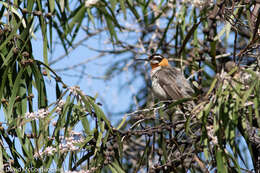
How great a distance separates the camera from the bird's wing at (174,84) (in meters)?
5.75

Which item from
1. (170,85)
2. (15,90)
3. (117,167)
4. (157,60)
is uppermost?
(157,60)

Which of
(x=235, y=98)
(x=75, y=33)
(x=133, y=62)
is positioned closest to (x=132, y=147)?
(x=133, y=62)

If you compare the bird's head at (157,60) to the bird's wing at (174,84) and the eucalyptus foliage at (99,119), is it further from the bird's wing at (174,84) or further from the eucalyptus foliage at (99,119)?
the eucalyptus foliage at (99,119)

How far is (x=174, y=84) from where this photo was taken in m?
→ 5.84

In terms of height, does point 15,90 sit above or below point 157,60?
below

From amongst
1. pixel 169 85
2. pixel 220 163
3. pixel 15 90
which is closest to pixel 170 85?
pixel 169 85

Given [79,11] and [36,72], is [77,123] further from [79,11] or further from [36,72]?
[79,11]

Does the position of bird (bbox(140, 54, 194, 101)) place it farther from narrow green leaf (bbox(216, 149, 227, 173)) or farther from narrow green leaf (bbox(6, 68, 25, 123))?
narrow green leaf (bbox(216, 149, 227, 173))

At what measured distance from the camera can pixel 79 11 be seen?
463 centimetres

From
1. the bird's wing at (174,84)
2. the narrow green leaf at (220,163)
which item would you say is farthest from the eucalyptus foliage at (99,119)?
the bird's wing at (174,84)

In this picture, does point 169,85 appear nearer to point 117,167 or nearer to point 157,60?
point 157,60

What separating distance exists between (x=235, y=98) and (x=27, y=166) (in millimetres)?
1509

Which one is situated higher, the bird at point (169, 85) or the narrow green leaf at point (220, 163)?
the bird at point (169, 85)

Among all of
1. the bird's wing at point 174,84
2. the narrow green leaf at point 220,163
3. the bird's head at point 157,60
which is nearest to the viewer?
the narrow green leaf at point 220,163
